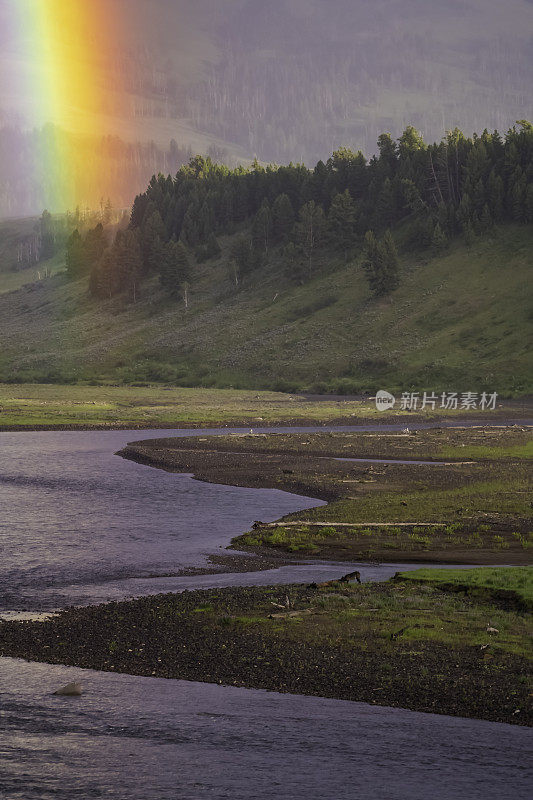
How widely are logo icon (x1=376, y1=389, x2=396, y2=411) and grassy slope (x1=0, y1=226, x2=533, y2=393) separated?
42.9 ft

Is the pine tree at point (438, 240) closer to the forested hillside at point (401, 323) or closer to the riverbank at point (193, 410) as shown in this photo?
the forested hillside at point (401, 323)

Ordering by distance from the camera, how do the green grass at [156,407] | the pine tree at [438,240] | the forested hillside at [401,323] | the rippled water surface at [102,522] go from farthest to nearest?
the pine tree at [438,240] < the forested hillside at [401,323] < the green grass at [156,407] < the rippled water surface at [102,522]

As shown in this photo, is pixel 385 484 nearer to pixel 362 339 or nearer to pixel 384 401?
pixel 384 401

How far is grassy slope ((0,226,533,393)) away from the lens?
5709 inches

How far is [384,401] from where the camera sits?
411 ft

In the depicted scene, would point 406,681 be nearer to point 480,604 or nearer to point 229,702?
point 229,702

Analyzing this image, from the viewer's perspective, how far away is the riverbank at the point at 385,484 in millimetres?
37781

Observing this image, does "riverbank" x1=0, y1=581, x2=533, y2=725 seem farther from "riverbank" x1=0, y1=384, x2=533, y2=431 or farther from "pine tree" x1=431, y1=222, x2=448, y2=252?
"pine tree" x1=431, y1=222, x2=448, y2=252

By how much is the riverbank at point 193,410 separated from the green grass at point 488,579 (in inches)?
2650

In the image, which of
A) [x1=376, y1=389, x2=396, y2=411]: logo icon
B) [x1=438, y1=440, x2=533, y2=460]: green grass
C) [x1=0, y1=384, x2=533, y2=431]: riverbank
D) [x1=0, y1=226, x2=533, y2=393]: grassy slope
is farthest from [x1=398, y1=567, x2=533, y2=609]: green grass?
[x1=0, y1=226, x2=533, y2=393]: grassy slope

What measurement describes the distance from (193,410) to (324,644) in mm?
90131

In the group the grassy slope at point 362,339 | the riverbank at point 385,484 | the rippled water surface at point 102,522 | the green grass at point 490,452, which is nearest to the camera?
the rippled water surface at point 102,522

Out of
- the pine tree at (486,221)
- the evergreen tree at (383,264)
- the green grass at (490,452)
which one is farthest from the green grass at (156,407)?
the pine tree at (486,221)

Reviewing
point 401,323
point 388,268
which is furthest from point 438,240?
point 401,323
